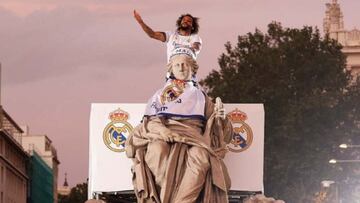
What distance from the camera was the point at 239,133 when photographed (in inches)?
1457

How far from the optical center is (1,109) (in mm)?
125125

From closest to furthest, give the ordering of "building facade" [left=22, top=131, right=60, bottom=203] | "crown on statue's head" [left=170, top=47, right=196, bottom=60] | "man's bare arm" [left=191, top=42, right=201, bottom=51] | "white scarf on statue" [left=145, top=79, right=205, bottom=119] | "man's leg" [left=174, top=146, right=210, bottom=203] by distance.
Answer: "man's leg" [left=174, top=146, right=210, bottom=203], "white scarf on statue" [left=145, top=79, right=205, bottom=119], "crown on statue's head" [left=170, top=47, right=196, bottom=60], "man's bare arm" [left=191, top=42, right=201, bottom=51], "building facade" [left=22, top=131, right=60, bottom=203]

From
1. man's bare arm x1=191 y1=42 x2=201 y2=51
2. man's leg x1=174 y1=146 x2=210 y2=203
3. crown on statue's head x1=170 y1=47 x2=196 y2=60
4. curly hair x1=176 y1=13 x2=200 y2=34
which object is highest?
curly hair x1=176 y1=13 x2=200 y2=34

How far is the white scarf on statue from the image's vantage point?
116ft

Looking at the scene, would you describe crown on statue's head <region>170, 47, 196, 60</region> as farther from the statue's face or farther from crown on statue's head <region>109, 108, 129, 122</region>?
crown on statue's head <region>109, 108, 129, 122</region>

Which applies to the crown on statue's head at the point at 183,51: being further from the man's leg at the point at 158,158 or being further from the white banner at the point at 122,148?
the man's leg at the point at 158,158

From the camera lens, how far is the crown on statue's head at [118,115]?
37.0 meters

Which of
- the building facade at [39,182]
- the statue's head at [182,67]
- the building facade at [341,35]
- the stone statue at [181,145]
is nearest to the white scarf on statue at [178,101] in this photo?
the stone statue at [181,145]

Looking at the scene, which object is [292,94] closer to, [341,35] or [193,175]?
[341,35]

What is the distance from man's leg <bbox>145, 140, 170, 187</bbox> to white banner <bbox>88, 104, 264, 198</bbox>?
172 centimetres

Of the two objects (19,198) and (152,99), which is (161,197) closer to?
(152,99)

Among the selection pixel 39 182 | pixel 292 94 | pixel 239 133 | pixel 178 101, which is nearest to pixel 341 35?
pixel 39 182

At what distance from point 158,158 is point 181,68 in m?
1.80

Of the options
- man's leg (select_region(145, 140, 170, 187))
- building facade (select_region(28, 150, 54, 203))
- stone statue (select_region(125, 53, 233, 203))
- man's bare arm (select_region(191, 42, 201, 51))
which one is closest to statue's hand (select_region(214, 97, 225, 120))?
stone statue (select_region(125, 53, 233, 203))
